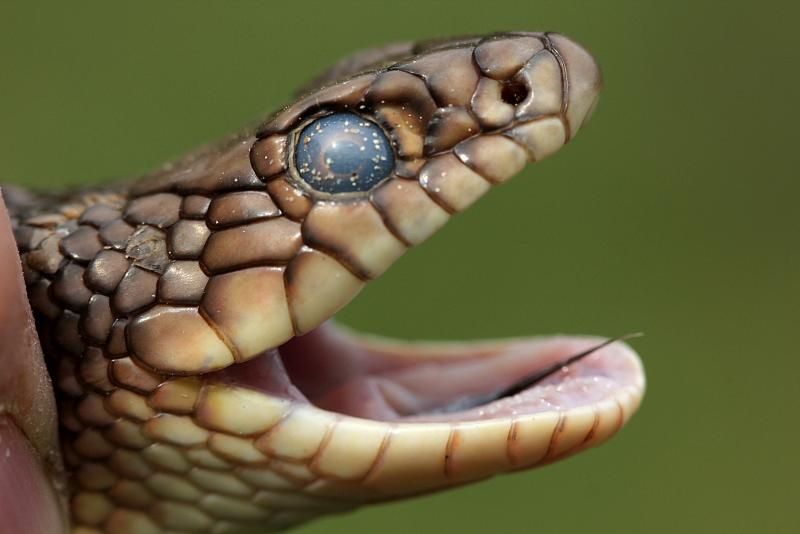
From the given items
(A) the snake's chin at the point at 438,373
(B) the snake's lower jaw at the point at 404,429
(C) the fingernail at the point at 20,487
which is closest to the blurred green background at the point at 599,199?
(A) the snake's chin at the point at 438,373

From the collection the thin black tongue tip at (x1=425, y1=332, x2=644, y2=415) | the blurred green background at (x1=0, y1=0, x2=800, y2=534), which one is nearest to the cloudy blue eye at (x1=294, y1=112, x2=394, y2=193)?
the thin black tongue tip at (x1=425, y1=332, x2=644, y2=415)

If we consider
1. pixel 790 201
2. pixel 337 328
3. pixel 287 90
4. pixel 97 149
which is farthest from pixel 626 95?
pixel 337 328

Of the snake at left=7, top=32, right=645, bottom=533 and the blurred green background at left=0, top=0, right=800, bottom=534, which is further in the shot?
the blurred green background at left=0, top=0, right=800, bottom=534

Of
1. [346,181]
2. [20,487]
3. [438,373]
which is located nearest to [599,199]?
[438,373]

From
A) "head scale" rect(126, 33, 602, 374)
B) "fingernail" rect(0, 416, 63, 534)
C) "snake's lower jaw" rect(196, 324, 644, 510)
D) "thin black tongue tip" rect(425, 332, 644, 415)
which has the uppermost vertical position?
"head scale" rect(126, 33, 602, 374)

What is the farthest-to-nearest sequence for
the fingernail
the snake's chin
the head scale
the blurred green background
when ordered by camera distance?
the blurred green background
the snake's chin
the head scale
the fingernail

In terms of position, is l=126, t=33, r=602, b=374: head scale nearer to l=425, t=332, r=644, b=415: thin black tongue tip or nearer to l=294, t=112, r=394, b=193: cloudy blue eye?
l=294, t=112, r=394, b=193: cloudy blue eye
